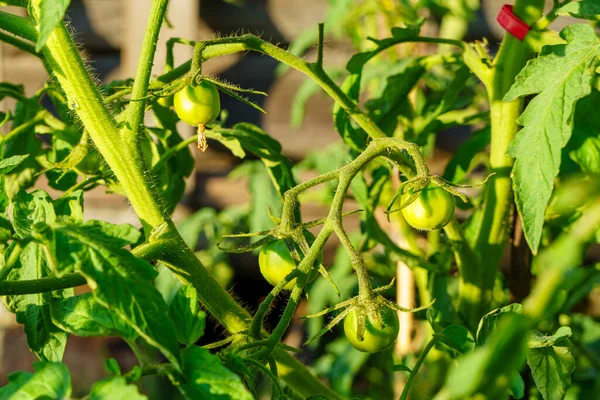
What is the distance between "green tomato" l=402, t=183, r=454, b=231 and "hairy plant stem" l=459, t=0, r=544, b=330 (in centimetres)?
23

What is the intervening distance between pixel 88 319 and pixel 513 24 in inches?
25.0

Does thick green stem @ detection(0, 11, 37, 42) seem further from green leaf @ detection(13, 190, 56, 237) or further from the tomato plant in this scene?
green leaf @ detection(13, 190, 56, 237)

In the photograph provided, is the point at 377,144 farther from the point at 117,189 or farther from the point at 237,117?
the point at 237,117

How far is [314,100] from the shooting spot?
9.57 ft

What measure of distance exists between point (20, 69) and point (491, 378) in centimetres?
309

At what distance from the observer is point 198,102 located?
A: 2.68ft

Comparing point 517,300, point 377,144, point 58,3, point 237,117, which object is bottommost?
point 517,300

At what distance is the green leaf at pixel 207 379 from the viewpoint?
0.60 metres

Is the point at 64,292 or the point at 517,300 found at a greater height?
the point at 64,292

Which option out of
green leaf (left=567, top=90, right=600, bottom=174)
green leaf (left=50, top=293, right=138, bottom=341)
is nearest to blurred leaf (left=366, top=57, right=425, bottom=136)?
green leaf (left=567, top=90, right=600, bottom=174)

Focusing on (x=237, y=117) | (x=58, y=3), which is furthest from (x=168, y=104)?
(x=237, y=117)

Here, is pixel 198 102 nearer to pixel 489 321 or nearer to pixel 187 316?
pixel 187 316

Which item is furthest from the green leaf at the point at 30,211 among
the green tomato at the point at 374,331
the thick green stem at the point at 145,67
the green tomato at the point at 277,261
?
the green tomato at the point at 374,331

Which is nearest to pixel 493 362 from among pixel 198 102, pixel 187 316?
pixel 187 316
